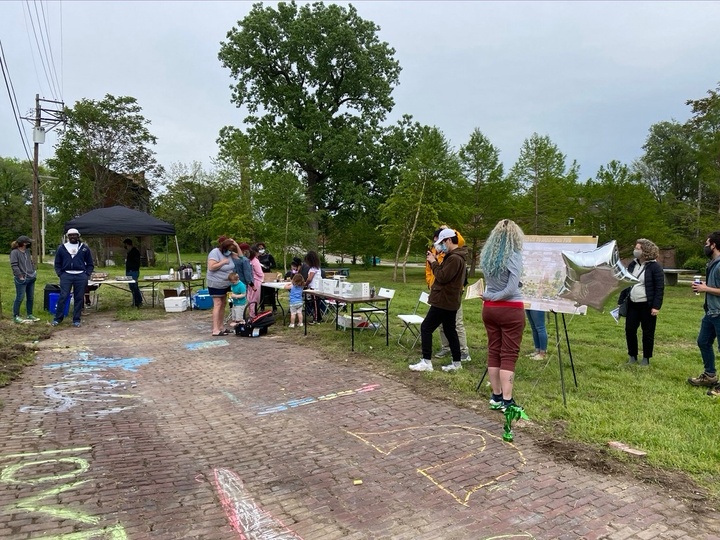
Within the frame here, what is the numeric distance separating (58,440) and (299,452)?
6.84ft

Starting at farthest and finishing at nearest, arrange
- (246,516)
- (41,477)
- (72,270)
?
(72,270), (41,477), (246,516)

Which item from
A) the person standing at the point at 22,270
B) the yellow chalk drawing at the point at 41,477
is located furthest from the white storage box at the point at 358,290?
the person standing at the point at 22,270

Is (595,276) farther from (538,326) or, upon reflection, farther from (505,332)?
(538,326)

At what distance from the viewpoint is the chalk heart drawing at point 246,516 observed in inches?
111

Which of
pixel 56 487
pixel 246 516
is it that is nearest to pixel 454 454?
pixel 246 516

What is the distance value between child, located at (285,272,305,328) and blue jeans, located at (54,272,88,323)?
171 inches

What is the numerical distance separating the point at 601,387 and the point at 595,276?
1.45m

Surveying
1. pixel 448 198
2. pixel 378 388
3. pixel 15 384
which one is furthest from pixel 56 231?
pixel 378 388

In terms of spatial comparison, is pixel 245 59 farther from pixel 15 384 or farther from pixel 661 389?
pixel 661 389

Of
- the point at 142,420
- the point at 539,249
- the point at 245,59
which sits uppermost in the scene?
the point at 245,59

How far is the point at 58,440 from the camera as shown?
4129 mm

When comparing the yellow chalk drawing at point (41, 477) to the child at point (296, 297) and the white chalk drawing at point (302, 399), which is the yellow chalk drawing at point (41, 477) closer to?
the white chalk drawing at point (302, 399)

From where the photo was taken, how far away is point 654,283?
6453 mm

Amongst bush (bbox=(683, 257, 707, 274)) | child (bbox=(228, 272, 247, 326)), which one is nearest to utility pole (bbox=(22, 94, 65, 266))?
child (bbox=(228, 272, 247, 326))
